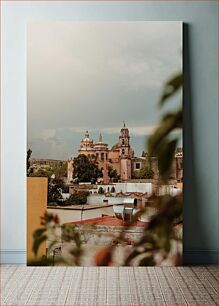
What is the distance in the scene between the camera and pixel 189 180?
499 centimetres

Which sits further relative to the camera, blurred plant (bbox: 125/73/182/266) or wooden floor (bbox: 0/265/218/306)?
blurred plant (bbox: 125/73/182/266)

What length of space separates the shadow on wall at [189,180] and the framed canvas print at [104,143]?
8 cm

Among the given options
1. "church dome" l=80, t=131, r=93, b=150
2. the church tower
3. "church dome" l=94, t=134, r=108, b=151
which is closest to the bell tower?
the church tower

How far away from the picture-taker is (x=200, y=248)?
5012 mm

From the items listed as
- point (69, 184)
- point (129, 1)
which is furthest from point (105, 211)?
point (129, 1)

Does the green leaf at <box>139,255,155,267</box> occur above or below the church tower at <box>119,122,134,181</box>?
below

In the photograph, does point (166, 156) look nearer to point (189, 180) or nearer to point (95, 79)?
point (189, 180)

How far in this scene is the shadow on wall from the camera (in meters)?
4.96

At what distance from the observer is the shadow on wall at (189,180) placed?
496cm

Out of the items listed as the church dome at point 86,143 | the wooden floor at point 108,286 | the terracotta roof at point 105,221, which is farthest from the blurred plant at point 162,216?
the church dome at point 86,143

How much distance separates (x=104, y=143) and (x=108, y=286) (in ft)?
3.67

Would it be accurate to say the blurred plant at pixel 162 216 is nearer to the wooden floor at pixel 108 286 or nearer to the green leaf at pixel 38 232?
the wooden floor at pixel 108 286

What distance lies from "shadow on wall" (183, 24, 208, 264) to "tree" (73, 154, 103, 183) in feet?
2.22

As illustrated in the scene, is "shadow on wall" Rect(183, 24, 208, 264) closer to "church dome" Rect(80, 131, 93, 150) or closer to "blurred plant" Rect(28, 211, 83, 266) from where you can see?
"church dome" Rect(80, 131, 93, 150)
